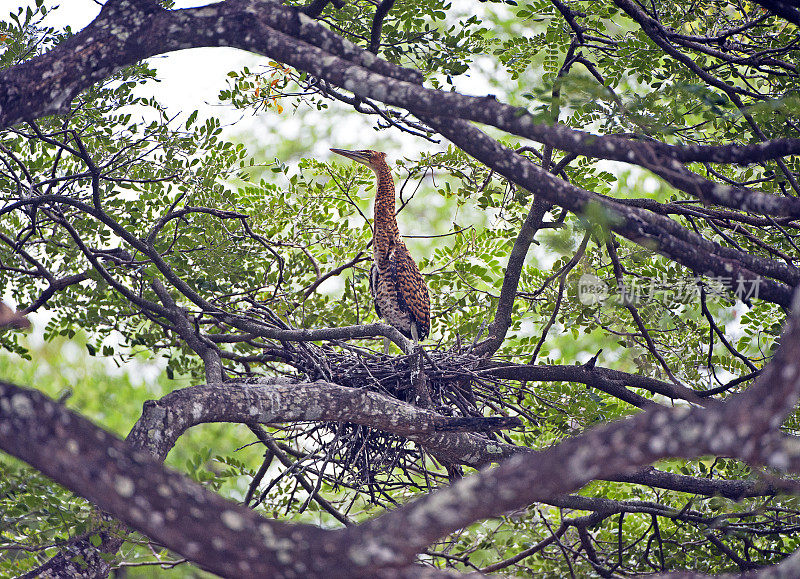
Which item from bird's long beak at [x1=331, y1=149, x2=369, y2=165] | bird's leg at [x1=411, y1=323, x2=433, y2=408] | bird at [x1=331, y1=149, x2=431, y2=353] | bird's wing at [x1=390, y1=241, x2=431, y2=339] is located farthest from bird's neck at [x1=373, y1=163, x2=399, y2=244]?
bird's leg at [x1=411, y1=323, x2=433, y2=408]

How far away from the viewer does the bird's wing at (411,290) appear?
5645mm

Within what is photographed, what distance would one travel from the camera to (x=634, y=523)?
17.9 feet

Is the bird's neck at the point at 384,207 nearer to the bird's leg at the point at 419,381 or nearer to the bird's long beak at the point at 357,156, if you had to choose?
the bird's long beak at the point at 357,156

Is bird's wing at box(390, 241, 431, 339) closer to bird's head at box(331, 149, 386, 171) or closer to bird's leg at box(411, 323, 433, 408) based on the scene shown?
bird's head at box(331, 149, 386, 171)

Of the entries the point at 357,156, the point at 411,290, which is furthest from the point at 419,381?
the point at 357,156

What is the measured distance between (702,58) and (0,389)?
3.73 metres

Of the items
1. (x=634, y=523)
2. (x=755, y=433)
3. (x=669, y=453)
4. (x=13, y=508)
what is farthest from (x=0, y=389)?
(x=634, y=523)

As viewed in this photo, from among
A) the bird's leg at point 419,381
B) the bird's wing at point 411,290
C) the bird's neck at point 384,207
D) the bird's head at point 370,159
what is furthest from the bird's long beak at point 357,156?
the bird's leg at point 419,381

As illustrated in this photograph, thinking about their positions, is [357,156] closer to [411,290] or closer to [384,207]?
[384,207]

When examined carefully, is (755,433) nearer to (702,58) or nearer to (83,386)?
(702,58)

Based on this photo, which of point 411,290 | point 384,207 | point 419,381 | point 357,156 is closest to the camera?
point 419,381

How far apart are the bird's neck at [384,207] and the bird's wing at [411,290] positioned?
9.2 inches

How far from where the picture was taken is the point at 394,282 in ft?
18.7

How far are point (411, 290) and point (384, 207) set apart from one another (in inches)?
32.5
